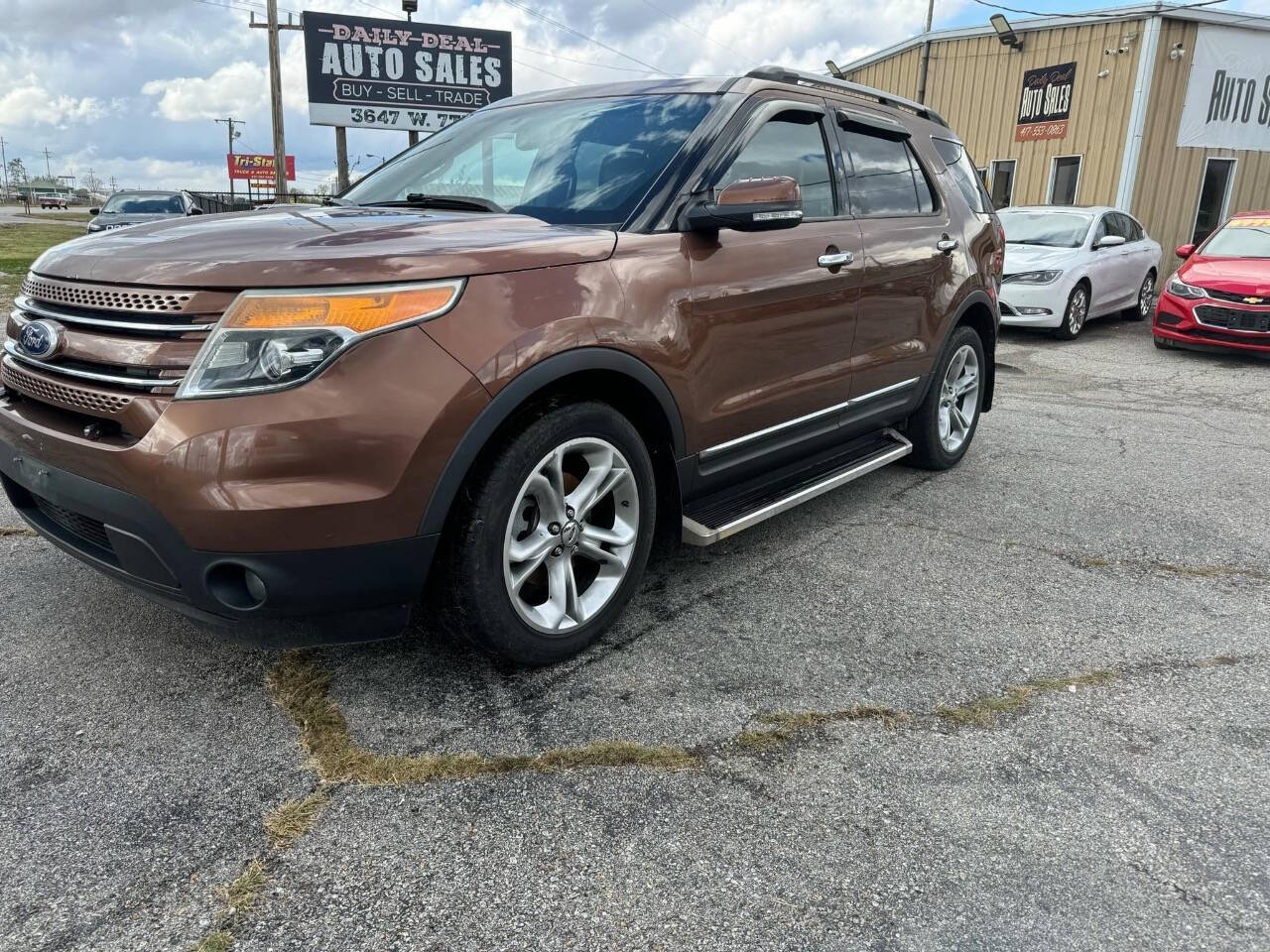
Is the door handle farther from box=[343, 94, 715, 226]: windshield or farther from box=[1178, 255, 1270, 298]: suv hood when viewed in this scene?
box=[1178, 255, 1270, 298]: suv hood

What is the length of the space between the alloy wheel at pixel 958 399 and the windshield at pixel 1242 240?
23.7 feet

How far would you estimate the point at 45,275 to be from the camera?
2619 millimetres

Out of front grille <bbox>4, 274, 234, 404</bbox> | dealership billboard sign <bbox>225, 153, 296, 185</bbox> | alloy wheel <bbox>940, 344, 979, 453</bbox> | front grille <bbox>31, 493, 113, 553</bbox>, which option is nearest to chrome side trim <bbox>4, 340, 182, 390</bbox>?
front grille <bbox>4, 274, 234, 404</bbox>

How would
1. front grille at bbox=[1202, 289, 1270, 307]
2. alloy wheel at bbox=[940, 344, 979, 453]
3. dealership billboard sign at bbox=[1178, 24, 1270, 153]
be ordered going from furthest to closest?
Result: dealership billboard sign at bbox=[1178, 24, 1270, 153], front grille at bbox=[1202, 289, 1270, 307], alloy wheel at bbox=[940, 344, 979, 453]

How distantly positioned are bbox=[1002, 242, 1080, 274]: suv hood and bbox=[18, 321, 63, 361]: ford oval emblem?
10.3 metres

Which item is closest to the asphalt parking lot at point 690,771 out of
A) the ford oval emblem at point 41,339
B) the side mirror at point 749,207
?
the ford oval emblem at point 41,339

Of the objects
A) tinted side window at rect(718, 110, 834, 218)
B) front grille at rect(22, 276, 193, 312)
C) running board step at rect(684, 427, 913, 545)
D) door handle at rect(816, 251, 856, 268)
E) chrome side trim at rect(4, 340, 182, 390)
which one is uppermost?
tinted side window at rect(718, 110, 834, 218)

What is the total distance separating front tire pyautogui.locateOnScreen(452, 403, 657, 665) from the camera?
2.54 m

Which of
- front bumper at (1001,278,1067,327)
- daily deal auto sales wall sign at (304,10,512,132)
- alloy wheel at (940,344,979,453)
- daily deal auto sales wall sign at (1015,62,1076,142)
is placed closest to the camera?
alloy wheel at (940,344,979,453)

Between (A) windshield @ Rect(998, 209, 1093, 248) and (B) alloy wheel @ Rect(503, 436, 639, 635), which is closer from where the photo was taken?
(B) alloy wheel @ Rect(503, 436, 639, 635)

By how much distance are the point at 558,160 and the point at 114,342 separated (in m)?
1.69

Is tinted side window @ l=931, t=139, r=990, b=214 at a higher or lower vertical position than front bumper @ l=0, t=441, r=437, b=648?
higher

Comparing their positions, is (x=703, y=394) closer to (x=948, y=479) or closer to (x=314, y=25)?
(x=948, y=479)

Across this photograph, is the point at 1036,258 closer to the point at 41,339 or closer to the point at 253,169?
the point at 41,339
